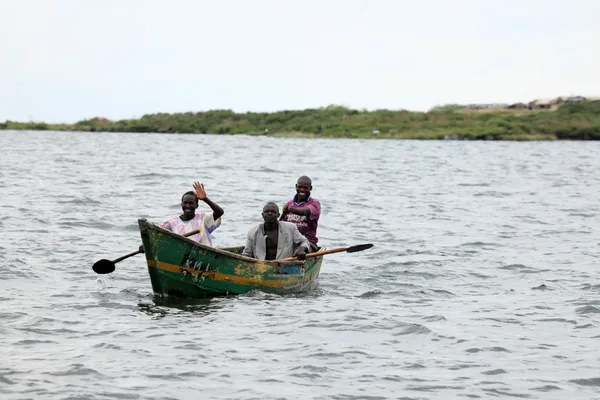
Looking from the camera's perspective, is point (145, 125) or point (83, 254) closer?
point (83, 254)

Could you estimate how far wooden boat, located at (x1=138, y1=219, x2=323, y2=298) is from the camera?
1272 cm

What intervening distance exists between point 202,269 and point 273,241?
1.58m

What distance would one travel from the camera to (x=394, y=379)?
989cm

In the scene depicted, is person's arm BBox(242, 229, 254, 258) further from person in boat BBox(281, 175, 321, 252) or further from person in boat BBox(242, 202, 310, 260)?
person in boat BBox(281, 175, 321, 252)

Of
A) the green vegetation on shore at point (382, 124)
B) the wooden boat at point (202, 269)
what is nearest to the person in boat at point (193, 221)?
the wooden boat at point (202, 269)

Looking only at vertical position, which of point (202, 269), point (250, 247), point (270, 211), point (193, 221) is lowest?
point (202, 269)

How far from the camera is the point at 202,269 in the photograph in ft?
43.3

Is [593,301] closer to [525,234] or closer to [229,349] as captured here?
[229,349]

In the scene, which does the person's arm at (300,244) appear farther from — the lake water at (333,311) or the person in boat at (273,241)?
the lake water at (333,311)

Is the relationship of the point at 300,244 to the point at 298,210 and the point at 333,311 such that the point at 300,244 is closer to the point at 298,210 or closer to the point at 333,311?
the point at 298,210

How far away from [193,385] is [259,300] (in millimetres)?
4217

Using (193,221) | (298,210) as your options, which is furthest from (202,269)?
(298,210)

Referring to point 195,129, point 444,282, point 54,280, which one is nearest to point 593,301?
point 444,282

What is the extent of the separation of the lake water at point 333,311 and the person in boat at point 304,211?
101 centimetres
